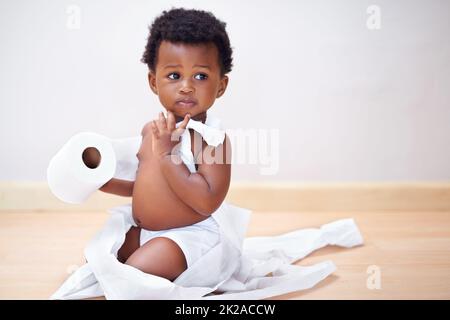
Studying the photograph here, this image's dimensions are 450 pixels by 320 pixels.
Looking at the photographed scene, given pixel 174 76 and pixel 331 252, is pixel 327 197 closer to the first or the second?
pixel 331 252

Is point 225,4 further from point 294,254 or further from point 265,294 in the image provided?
point 265,294

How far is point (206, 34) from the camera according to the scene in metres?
0.80

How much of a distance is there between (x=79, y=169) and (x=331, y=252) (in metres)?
0.50

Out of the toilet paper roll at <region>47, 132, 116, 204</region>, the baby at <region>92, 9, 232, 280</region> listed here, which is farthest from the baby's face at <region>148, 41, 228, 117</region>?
the toilet paper roll at <region>47, 132, 116, 204</region>

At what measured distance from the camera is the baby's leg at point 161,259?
0.77 meters

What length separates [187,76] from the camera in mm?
798

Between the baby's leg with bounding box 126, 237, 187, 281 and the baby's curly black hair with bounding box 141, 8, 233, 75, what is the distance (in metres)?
0.26

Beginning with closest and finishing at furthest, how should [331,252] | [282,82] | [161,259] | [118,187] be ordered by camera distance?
[161,259]
[118,187]
[331,252]
[282,82]

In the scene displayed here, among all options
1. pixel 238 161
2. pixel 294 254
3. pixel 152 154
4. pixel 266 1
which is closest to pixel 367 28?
pixel 266 1

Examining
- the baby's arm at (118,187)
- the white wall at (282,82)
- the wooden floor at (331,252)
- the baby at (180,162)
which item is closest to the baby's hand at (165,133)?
the baby at (180,162)

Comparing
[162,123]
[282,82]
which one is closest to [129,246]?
[162,123]

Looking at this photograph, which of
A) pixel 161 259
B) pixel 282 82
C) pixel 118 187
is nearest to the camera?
pixel 161 259

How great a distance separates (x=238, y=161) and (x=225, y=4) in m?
0.36

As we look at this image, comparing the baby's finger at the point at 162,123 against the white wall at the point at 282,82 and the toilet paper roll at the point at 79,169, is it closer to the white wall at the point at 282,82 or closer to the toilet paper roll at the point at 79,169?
the toilet paper roll at the point at 79,169
